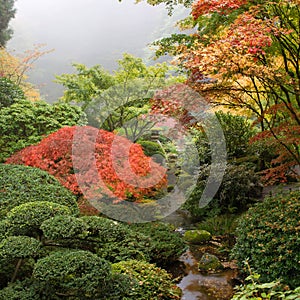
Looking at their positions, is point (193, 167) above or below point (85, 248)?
above

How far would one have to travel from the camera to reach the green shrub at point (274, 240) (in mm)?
3367

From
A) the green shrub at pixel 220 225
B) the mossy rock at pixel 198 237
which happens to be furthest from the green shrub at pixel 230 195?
the mossy rock at pixel 198 237

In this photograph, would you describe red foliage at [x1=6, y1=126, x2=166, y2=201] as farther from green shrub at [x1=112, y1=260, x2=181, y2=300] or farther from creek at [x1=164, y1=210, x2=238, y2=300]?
green shrub at [x1=112, y1=260, x2=181, y2=300]

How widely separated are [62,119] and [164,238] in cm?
379

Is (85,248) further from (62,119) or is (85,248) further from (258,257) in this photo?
(62,119)

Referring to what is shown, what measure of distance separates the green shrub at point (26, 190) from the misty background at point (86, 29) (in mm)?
27463

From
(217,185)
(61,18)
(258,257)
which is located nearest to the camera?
(258,257)

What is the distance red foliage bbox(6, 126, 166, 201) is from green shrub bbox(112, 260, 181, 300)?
5.36ft

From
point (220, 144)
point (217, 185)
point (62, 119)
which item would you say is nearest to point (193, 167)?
point (220, 144)

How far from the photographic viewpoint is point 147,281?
143 inches

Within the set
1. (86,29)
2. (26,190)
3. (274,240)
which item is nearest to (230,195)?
(274,240)

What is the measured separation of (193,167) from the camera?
342 inches

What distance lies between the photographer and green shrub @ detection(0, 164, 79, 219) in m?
4.07

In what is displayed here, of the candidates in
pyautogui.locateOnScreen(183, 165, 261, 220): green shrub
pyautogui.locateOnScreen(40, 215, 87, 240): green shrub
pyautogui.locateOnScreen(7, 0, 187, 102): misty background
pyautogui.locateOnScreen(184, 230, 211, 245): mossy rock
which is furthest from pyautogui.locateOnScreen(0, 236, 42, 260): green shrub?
pyautogui.locateOnScreen(7, 0, 187, 102): misty background
